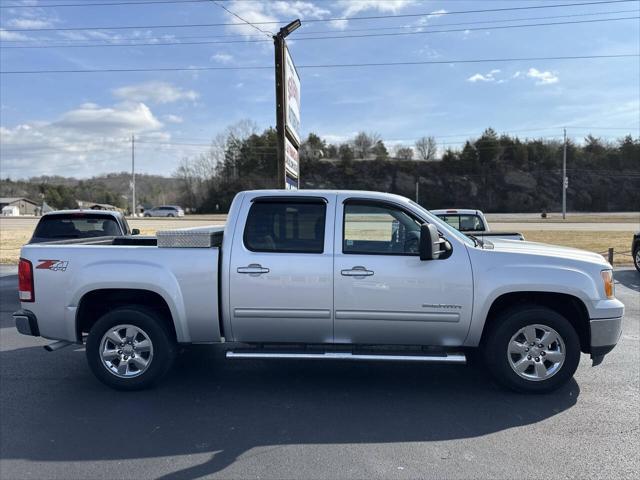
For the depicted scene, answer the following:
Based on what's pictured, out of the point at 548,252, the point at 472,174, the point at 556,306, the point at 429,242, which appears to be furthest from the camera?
the point at 472,174

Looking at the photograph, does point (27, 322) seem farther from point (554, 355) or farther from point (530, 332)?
point (554, 355)

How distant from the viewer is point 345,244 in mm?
4777

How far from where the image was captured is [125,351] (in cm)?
492

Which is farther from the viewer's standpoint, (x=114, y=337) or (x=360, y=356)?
(x=114, y=337)

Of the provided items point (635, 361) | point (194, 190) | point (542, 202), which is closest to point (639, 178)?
point (542, 202)

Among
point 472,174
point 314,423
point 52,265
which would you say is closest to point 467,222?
point 314,423

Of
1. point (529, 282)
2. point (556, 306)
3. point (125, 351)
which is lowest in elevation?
point (125, 351)

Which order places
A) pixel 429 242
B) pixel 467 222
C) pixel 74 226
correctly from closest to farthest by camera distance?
pixel 429 242, pixel 74 226, pixel 467 222

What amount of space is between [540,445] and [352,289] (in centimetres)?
194

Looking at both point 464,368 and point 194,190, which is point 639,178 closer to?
point 194,190

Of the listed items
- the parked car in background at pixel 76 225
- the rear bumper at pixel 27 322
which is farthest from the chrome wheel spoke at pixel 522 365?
the parked car in background at pixel 76 225

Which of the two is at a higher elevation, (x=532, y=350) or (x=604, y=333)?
(x=604, y=333)

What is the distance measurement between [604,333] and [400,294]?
75.5 inches

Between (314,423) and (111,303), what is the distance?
248cm
